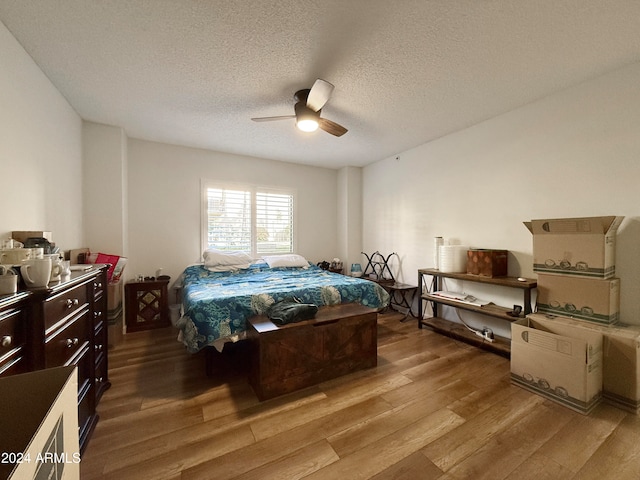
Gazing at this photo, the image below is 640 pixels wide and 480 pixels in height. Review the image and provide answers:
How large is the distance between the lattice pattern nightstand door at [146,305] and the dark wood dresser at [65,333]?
1440 millimetres

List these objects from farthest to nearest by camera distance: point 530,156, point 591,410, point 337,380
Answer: point 530,156, point 337,380, point 591,410

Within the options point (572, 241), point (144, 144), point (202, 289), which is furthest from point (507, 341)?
point (144, 144)

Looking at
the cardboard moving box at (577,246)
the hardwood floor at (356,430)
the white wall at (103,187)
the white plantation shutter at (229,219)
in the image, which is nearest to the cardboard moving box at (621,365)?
the hardwood floor at (356,430)

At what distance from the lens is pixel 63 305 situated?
131 cm

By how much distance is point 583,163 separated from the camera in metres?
2.31

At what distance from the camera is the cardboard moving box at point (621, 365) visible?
5.80 ft

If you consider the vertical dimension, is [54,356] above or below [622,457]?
above

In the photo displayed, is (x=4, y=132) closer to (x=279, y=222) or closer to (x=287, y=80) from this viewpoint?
(x=287, y=80)

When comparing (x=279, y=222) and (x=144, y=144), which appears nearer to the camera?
(x=144, y=144)

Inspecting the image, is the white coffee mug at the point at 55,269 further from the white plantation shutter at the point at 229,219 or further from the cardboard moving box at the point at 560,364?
the cardboard moving box at the point at 560,364

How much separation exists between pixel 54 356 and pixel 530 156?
3.98 m

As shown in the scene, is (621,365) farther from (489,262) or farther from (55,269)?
(55,269)

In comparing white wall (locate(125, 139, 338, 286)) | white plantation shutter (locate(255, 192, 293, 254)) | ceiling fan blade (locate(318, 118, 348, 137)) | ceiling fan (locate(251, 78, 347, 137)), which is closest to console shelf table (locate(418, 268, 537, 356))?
ceiling fan blade (locate(318, 118, 348, 137))

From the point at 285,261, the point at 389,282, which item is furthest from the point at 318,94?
the point at 389,282
